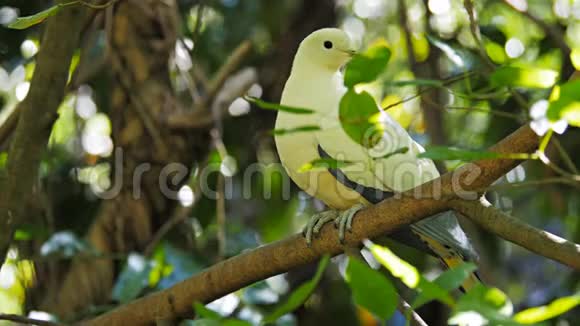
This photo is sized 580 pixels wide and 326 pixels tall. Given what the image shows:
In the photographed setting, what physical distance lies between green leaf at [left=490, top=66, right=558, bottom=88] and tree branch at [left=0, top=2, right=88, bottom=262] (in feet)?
3.28

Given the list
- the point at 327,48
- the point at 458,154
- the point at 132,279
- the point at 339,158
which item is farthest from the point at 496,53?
the point at 458,154

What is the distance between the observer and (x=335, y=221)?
1872 millimetres

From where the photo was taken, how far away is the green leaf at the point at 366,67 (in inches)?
45.3

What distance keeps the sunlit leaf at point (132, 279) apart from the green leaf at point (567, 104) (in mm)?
1593

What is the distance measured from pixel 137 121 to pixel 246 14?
0.90 metres

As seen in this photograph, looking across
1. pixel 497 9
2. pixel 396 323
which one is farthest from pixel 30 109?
pixel 497 9

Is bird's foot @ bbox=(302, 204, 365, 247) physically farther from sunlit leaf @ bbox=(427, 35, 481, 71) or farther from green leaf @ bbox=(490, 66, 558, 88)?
green leaf @ bbox=(490, 66, 558, 88)

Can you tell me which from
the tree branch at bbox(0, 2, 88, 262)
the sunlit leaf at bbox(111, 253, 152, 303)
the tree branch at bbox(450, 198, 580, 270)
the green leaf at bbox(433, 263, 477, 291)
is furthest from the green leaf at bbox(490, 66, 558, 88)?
the sunlit leaf at bbox(111, 253, 152, 303)

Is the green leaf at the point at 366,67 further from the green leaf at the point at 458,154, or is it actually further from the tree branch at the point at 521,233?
the tree branch at the point at 521,233

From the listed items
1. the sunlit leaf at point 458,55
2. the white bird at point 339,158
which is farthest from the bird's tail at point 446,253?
the sunlit leaf at point 458,55

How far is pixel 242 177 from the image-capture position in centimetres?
350

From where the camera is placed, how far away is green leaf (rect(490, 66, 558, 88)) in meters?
1.11

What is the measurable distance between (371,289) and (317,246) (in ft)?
2.60

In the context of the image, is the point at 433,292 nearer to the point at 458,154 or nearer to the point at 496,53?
the point at 458,154
